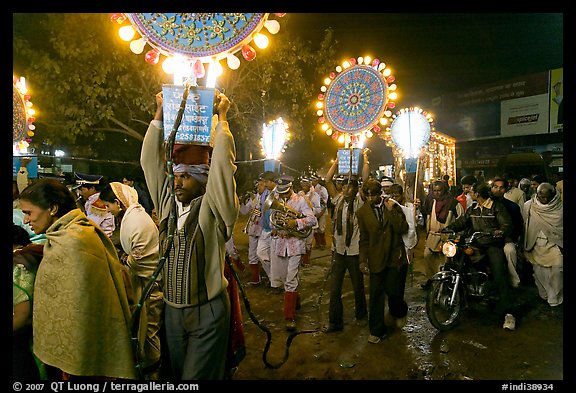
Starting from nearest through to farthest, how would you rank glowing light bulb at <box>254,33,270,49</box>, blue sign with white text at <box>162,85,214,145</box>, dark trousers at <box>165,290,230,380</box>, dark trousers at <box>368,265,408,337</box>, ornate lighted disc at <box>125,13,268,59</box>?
dark trousers at <box>165,290,230,380</box>, blue sign with white text at <box>162,85,214,145</box>, ornate lighted disc at <box>125,13,268,59</box>, glowing light bulb at <box>254,33,270,49</box>, dark trousers at <box>368,265,408,337</box>

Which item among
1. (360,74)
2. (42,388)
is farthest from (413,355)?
(360,74)

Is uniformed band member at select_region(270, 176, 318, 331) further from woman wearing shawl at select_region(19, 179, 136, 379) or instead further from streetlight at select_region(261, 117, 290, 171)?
streetlight at select_region(261, 117, 290, 171)

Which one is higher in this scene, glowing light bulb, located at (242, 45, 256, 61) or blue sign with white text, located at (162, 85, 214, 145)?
glowing light bulb, located at (242, 45, 256, 61)

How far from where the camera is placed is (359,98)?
6.57m

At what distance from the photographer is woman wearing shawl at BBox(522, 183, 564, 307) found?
6215 mm

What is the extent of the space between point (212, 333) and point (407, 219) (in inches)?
→ 142

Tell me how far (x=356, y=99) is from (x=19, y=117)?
600cm

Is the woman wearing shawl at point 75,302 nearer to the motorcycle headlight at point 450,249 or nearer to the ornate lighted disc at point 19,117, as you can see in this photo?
the motorcycle headlight at point 450,249

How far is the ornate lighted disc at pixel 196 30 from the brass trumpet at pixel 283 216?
3.43 m

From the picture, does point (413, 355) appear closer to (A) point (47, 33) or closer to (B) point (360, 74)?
(B) point (360, 74)

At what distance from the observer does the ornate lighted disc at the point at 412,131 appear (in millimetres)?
8766

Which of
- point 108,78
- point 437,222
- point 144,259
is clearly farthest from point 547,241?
point 108,78

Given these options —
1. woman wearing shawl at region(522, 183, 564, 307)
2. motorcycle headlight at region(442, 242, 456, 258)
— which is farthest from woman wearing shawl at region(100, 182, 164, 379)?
woman wearing shawl at region(522, 183, 564, 307)
